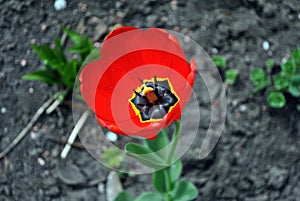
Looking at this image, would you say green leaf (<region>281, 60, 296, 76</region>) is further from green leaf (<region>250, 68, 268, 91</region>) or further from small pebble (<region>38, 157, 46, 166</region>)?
small pebble (<region>38, 157, 46, 166</region>)

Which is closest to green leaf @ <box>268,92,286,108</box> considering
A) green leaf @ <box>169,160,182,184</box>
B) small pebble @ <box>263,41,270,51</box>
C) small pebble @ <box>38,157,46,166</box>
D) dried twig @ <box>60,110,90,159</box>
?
small pebble @ <box>263,41,270,51</box>

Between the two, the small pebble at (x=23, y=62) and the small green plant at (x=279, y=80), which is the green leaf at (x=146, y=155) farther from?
the small pebble at (x=23, y=62)

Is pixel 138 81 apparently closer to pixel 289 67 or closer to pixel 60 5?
pixel 289 67

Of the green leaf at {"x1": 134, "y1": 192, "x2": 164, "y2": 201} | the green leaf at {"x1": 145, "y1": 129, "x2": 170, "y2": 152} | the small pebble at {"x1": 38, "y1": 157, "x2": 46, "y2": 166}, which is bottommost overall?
the small pebble at {"x1": 38, "y1": 157, "x2": 46, "y2": 166}

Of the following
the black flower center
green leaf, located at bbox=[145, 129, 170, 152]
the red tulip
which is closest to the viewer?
the red tulip

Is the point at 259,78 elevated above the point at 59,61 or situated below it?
below

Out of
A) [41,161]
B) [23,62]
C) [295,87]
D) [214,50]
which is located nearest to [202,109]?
[214,50]

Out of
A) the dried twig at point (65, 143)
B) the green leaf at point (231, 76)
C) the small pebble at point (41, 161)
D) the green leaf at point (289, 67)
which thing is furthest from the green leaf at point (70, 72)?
the green leaf at point (289, 67)
